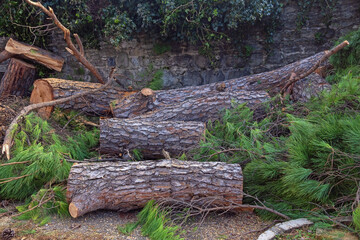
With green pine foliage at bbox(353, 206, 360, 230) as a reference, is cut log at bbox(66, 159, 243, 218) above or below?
below

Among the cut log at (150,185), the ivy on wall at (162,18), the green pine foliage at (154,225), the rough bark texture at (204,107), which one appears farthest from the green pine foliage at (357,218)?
the ivy on wall at (162,18)

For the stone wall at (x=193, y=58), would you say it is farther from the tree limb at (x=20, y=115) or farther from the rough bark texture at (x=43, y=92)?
the rough bark texture at (x=43, y=92)

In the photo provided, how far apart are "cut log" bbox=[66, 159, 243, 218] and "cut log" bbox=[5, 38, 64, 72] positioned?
293 centimetres

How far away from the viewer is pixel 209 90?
13.2 feet

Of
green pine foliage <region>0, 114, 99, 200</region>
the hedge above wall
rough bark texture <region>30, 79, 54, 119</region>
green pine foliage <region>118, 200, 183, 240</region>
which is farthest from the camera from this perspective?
the hedge above wall

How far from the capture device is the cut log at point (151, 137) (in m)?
2.93

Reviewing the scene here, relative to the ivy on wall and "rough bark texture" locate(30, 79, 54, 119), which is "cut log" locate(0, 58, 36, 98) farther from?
"rough bark texture" locate(30, 79, 54, 119)

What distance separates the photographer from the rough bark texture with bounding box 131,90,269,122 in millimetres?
3400

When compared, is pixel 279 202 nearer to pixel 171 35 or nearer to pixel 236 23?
pixel 236 23

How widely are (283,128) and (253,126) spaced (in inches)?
11.8

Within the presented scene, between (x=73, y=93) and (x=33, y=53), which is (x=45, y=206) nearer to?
(x=73, y=93)

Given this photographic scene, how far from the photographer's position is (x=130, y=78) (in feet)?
17.5

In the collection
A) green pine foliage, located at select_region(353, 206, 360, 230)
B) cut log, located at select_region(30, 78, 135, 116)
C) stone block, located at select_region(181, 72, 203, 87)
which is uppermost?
stone block, located at select_region(181, 72, 203, 87)

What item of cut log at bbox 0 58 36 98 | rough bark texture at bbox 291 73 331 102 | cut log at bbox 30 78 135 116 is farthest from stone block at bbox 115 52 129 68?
rough bark texture at bbox 291 73 331 102
